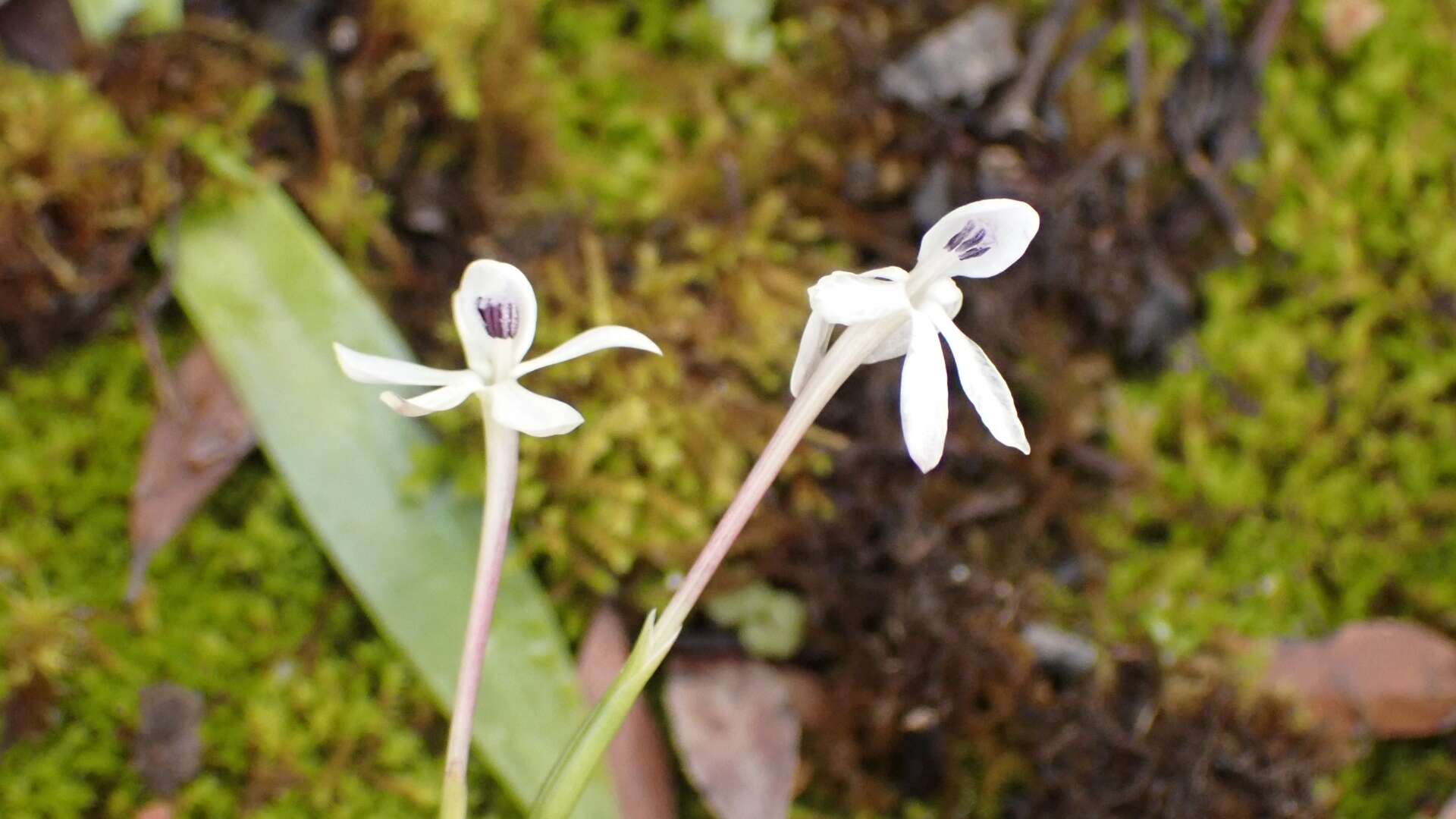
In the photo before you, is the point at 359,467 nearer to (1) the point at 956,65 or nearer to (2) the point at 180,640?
(2) the point at 180,640

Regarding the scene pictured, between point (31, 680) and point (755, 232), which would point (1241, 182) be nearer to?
point (755, 232)

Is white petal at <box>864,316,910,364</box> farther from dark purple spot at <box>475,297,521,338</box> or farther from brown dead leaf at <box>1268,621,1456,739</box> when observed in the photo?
brown dead leaf at <box>1268,621,1456,739</box>

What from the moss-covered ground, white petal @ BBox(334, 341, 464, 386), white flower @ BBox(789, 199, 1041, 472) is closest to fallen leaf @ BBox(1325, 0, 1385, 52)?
the moss-covered ground

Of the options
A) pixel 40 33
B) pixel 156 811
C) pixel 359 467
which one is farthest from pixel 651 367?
pixel 40 33

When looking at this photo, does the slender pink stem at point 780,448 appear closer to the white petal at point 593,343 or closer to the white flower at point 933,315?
the white flower at point 933,315

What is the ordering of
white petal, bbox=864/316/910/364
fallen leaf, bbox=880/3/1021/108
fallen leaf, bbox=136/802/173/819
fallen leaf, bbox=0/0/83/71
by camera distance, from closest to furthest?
1. white petal, bbox=864/316/910/364
2. fallen leaf, bbox=136/802/173/819
3. fallen leaf, bbox=0/0/83/71
4. fallen leaf, bbox=880/3/1021/108

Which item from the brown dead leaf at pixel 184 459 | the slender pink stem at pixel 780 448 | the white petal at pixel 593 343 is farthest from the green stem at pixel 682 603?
the brown dead leaf at pixel 184 459

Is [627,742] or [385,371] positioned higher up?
[385,371]
